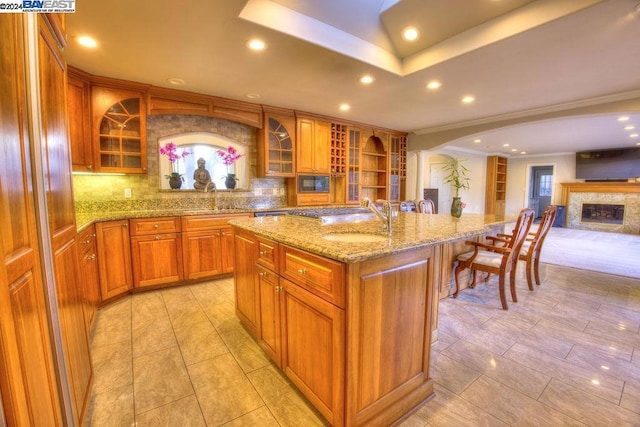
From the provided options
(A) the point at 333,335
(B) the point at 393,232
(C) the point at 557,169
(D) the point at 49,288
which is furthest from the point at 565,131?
(D) the point at 49,288

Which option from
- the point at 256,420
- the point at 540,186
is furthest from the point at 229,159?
the point at 540,186

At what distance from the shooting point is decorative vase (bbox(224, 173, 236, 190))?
3951 millimetres

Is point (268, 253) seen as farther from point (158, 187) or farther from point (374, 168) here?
point (374, 168)

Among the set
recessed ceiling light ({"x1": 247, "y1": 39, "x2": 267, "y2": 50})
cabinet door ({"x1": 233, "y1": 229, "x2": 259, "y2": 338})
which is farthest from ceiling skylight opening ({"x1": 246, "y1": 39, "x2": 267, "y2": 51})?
cabinet door ({"x1": 233, "y1": 229, "x2": 259, "y2": 338})

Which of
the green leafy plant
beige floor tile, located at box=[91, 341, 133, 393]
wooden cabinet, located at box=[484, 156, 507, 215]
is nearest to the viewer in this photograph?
beige floor tile, located at box=[91, 341, 133, 393]

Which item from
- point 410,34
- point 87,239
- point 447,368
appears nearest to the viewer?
point 447,368

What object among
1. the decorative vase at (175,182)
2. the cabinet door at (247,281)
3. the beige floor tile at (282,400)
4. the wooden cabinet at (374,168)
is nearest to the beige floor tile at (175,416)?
the beige floor tile at (282,400)

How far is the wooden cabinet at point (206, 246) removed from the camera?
3.23m

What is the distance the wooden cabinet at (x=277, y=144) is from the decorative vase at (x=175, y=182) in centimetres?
112

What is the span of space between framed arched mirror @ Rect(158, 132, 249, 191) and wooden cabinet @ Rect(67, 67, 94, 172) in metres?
0.74

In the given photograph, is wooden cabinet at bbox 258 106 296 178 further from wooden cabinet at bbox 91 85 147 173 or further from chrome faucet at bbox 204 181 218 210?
wooden cabinet at bbox 91 85 147 173

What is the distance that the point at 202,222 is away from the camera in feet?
10.8

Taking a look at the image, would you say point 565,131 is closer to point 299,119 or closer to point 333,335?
point 299,119

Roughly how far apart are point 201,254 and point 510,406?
3.16m
